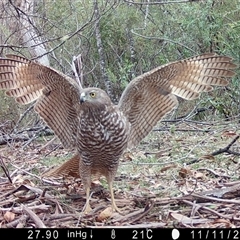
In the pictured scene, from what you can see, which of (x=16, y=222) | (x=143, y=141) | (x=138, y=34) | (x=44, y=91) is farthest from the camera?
(x=138, y=34)

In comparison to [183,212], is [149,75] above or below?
above

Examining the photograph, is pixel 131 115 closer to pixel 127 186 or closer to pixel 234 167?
pixel 127 186

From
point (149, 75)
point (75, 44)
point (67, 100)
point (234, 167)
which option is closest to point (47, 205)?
point (67, 100)

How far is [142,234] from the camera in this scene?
10.6ft

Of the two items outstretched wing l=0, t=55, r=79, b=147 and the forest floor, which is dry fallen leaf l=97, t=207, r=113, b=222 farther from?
outstretched wing l=0, t=55, r=79, b=147

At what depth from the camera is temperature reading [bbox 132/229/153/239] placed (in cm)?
313

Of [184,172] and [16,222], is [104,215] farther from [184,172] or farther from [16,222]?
[184,172]

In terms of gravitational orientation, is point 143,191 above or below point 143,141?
below

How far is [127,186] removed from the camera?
4809 mm

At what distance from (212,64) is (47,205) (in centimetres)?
172

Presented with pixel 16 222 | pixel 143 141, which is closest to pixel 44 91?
pixel 16 222

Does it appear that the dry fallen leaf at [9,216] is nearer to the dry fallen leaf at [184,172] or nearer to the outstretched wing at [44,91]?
the outstretched wing at [44,91]

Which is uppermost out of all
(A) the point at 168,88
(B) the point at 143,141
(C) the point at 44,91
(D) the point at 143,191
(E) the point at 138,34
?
(E) the point at 138,34

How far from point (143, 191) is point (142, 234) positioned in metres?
1.31
